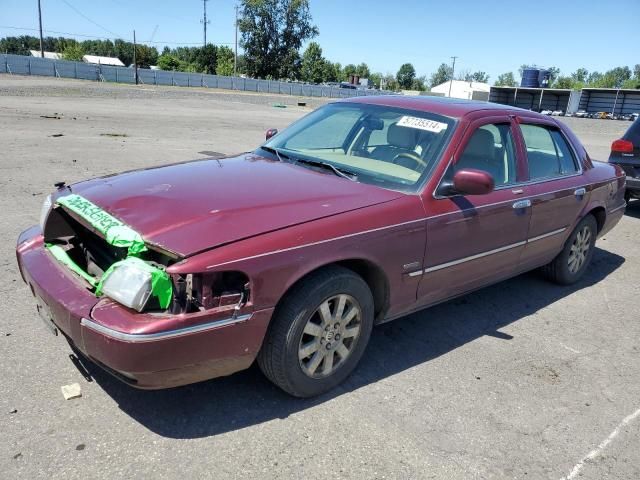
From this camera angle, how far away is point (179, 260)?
2479mm

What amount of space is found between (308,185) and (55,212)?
154 centimetres

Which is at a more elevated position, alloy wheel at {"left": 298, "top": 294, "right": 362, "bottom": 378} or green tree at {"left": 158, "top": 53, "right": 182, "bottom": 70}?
green tree at {"left": 158, "top": 53, "right": 182, "bottom": 70}

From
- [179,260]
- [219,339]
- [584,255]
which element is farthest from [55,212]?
[584,255]

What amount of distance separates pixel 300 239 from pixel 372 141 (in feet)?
5.30

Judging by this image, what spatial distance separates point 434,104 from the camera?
411cm

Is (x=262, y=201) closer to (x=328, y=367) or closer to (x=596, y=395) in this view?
(x=328, y=367)

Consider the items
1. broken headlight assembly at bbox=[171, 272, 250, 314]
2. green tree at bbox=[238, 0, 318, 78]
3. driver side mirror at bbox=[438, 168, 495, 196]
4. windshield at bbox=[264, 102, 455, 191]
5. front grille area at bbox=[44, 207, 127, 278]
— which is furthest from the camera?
green tree at bbox=[238, 0, 318, 78]

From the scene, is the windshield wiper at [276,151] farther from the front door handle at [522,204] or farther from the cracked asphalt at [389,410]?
the front door handle at [522,204]

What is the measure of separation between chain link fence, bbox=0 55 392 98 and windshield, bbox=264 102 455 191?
38.3 m

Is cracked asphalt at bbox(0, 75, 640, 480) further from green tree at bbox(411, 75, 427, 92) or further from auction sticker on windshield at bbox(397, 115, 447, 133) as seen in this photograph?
green tree at bbox(411, 75, 427, 92)

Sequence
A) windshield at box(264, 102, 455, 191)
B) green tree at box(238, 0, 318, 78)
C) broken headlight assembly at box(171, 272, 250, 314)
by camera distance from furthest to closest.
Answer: green tree at box(238, 0, 318, 78) < windshield at box(264, 102, 455, 191) < broken headlight assembly at box(171, 272, 250, 314)

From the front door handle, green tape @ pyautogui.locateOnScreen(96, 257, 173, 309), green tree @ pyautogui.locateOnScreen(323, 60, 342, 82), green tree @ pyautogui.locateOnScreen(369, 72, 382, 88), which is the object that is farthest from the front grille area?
green tree @ pyautogui.locateOnScreen(369, 72, 382, 88)

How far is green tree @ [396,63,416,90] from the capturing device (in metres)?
144

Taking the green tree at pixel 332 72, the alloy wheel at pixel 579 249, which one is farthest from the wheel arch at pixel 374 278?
the green tree at pixel 332 72
